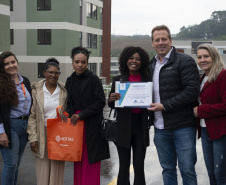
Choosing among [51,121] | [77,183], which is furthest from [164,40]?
[77,183]

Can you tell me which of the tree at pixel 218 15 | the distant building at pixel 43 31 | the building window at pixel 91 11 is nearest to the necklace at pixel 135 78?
the distant building at pixel 43 31

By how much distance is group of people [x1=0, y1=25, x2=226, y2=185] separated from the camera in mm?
4117

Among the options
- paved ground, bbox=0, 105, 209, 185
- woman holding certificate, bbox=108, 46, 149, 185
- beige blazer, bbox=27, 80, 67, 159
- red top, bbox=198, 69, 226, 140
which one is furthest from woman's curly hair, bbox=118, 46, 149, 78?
paved ground, bbox=0, 105, 209, 185

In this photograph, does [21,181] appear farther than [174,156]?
Yes

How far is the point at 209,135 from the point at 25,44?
91.7ft

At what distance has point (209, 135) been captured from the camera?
13.5 ft

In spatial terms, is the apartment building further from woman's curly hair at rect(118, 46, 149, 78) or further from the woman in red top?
the woman in red top

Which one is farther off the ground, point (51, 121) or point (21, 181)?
point (51, 121)

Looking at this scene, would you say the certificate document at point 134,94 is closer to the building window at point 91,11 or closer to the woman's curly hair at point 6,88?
the woman's curly hair at point 6,88

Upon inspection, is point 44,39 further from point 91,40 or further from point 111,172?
point 111,172

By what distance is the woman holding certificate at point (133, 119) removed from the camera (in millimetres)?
4547

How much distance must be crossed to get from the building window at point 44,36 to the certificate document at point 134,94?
26051mm

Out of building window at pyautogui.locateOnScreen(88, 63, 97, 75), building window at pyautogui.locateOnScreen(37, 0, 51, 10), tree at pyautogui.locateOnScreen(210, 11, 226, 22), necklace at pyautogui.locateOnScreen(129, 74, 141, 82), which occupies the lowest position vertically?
building window at pyautogui.locateOnScreen(88, 63, 97, 75)

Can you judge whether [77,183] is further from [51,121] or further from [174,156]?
[174,156]
